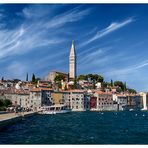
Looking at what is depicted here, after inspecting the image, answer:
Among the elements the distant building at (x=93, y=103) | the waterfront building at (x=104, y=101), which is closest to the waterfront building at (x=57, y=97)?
the distant building at (x=93, y=103)

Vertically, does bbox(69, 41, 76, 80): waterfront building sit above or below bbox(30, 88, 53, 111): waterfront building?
above

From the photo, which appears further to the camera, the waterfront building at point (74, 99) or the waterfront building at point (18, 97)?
the waterfront building at point (74, 99)

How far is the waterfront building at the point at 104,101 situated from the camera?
44.8 metres

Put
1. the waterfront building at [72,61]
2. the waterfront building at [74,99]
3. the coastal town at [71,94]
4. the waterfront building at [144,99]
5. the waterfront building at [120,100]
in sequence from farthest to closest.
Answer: the waterfront building at [72,61], the waterfront building at [144,99], the waterfront building at [120,100], the waterfront building at [74,99], the coastal town at [71,94]

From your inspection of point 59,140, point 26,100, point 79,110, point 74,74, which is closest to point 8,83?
point 26,100

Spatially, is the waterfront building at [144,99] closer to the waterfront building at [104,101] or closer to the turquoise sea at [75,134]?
the waterfront building at [104,101]

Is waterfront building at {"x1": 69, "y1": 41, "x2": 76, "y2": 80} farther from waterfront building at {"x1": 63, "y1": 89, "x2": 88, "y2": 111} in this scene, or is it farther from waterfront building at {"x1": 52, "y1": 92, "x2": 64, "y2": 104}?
waterfront building at {"x1": 52, "y1": 92, "x2": 64, "y2": 104}

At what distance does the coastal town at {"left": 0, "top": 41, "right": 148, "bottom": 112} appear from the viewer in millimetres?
39094

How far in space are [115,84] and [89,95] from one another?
12.6 metres

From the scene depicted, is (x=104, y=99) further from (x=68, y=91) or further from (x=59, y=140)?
(x=59, y=140)

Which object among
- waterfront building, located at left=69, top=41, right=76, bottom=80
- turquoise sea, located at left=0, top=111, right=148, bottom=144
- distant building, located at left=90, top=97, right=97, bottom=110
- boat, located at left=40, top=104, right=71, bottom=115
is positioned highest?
waterfront building, located at left=69, top=41, right=76, bottom=80

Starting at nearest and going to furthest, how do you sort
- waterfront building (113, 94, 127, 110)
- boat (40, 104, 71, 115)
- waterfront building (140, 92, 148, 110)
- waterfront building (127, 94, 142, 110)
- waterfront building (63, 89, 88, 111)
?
boat (40, 104, 71, 115), waterfront building (63, 89, 88, 111), waterfront building (113, 94, 127, 110), waterfront building (127, 94, 142, 110), waterfront building (140, 92, 148, 110)

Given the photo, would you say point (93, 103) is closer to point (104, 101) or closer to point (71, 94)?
point (104, 101)

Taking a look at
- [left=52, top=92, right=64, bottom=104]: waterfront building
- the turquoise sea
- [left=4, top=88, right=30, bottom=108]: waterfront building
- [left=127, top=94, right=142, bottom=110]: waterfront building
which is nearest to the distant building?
[left=52, top=92, right=64, bottom=104]: waterfront building
